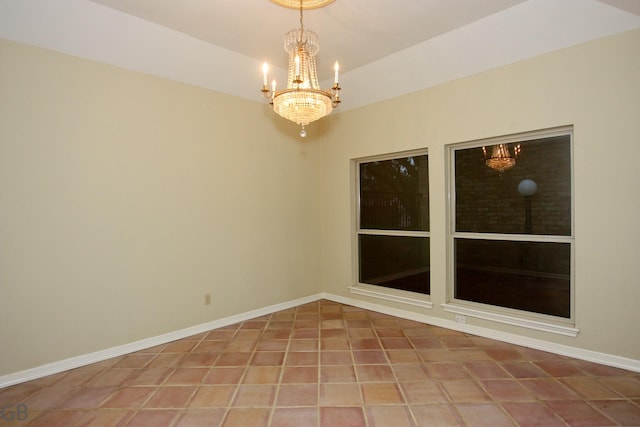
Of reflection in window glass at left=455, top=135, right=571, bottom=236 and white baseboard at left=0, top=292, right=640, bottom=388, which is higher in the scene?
reflection in window glass at left=455, top=135, right=571, bottom=236

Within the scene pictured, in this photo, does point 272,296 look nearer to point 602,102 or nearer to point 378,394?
point 378,394

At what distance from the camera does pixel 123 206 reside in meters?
2.84

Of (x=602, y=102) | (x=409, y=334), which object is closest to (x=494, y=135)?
(x=602, y=102)

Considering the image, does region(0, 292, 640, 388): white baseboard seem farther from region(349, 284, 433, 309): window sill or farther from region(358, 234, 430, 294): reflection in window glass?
region(358, 234, 430, 294): reflection in window glass

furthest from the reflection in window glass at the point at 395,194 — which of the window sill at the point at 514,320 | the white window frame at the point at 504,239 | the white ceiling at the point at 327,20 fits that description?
the white ceiling at the point at 327,20

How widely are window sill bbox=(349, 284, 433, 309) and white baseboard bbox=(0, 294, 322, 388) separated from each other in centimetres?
98

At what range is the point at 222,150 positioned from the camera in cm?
348

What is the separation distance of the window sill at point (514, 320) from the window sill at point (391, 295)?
256 mm

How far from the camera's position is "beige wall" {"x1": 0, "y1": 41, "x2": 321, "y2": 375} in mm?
2385

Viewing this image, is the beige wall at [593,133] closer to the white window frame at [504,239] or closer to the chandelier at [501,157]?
the white window frame at [504,239]

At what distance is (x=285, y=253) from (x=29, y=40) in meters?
2.95

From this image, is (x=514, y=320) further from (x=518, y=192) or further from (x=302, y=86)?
(x=302, y=86)

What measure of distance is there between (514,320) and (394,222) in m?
1.58

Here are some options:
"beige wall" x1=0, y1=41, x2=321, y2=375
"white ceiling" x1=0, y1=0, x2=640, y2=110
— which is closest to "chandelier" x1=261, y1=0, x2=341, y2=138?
"white ceiling" x1=0, y1=0, x2=640, y2=110
